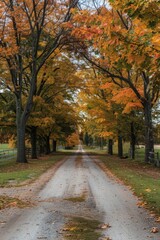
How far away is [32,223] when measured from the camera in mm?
6668

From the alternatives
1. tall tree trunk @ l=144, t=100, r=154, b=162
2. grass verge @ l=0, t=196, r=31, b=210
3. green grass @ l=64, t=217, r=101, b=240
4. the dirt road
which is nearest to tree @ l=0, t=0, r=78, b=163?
tall tree trunk @ l=144, t=100, r=154, b=162

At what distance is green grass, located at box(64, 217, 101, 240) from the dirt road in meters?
0.15

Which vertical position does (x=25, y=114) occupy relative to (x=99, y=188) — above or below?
above

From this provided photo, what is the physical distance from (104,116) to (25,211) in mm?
23879

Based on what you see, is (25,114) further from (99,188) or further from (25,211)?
(25,211)

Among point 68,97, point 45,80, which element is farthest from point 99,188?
point 68,97

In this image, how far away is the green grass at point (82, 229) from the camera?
5801mm

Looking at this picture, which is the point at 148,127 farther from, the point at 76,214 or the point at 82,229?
the point at 82,229

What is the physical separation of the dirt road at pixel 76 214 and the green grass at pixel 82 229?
0.49ft

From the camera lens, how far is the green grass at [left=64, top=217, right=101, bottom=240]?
580 cm

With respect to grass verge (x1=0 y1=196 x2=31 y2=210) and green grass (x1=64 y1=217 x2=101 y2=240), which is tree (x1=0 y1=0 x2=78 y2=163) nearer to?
grass verge (x1=0 y1=196 x2=31 y2=210)

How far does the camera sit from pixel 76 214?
7.61 meters

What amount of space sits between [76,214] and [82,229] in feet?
4.34

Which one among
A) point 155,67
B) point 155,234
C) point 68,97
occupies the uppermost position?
point 68,97
